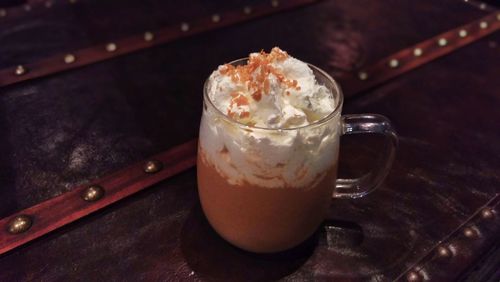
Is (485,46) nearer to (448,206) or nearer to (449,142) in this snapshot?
(449,142)

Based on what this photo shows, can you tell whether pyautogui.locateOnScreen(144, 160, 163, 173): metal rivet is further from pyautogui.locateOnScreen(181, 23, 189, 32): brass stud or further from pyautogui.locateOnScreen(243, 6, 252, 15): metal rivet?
pyautogui.locateOnScreen(243, 6, 252, 15): metal rivet

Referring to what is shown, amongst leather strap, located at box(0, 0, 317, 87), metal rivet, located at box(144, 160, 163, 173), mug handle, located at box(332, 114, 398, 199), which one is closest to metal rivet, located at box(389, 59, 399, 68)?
leather strap, located at box(0, 0, 317, 87)

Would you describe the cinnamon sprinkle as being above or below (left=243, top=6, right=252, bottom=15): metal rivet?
above

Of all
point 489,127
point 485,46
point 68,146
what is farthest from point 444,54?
point 68,146

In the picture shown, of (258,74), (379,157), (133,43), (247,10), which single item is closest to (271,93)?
(258,74)

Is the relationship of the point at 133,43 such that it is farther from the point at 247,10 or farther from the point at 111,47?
the point at 247,10

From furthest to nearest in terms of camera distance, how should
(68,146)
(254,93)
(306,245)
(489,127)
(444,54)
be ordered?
(444,54)
(489,127)
(68,146)
(306,245)
(254,93)
